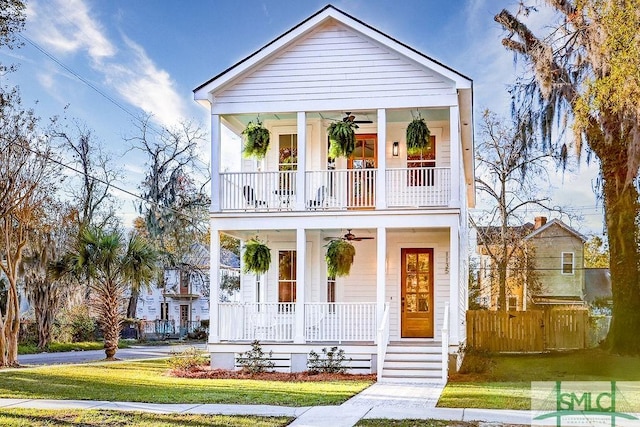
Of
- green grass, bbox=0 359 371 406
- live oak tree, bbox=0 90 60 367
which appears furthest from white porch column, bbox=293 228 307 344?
live oak tree, bbox=0 90 60 367

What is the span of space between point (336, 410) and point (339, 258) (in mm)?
6024

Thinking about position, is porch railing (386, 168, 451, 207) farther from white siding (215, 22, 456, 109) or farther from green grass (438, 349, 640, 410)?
green grass (438, 349, 640, 410)

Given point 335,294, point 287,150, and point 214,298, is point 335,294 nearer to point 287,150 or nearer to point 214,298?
point 214,298

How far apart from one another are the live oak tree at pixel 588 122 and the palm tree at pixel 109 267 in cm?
1177

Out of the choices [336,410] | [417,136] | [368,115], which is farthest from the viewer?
[368,115]

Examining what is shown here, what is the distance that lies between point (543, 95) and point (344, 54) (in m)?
6.00

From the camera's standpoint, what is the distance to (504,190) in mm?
28781

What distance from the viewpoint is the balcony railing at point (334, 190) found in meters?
15.5

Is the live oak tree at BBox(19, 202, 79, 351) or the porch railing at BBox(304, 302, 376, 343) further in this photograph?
the live oak tree at BBox(19, 202, 79, 351)

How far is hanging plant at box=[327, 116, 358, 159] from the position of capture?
1512cm

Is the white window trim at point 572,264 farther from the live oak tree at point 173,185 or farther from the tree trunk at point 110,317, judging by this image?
the tree trunk at point 110,317

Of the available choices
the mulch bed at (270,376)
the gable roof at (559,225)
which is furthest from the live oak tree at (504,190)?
the mulch bed at (270,376)

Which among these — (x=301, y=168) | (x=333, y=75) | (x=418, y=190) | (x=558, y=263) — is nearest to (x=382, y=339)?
(x=418, y=190)

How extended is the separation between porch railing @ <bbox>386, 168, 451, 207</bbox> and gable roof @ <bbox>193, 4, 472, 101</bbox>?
207cm
